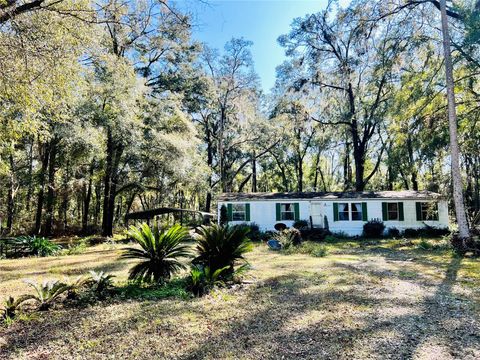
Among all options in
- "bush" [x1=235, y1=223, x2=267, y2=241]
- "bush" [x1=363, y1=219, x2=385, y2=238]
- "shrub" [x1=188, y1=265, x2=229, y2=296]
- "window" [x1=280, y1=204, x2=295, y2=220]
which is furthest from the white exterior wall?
"shrub" [x1=188, y1=265, x2=229, y2=296]

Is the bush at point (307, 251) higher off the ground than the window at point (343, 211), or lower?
lower

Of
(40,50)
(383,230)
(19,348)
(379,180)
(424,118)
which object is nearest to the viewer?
(19,348)

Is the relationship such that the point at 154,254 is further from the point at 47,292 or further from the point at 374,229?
the point at 374,229

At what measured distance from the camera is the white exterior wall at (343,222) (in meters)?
17.8

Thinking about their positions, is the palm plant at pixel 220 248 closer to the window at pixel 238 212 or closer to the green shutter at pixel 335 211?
the window at pixel 238 212

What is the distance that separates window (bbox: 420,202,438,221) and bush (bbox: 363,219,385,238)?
2373 millimetres

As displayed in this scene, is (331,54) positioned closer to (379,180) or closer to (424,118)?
(424,118)

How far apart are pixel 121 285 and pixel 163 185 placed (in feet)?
44.3

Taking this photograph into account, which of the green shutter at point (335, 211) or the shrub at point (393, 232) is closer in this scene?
the shrub at point (393, 232)

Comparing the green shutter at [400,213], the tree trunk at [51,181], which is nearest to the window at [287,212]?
the green shutter at [400,213]

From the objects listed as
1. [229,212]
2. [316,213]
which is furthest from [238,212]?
[316,213]

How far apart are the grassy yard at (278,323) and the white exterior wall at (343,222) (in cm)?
1092

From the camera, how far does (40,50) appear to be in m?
5.08

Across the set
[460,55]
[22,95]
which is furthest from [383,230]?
[22,95]
